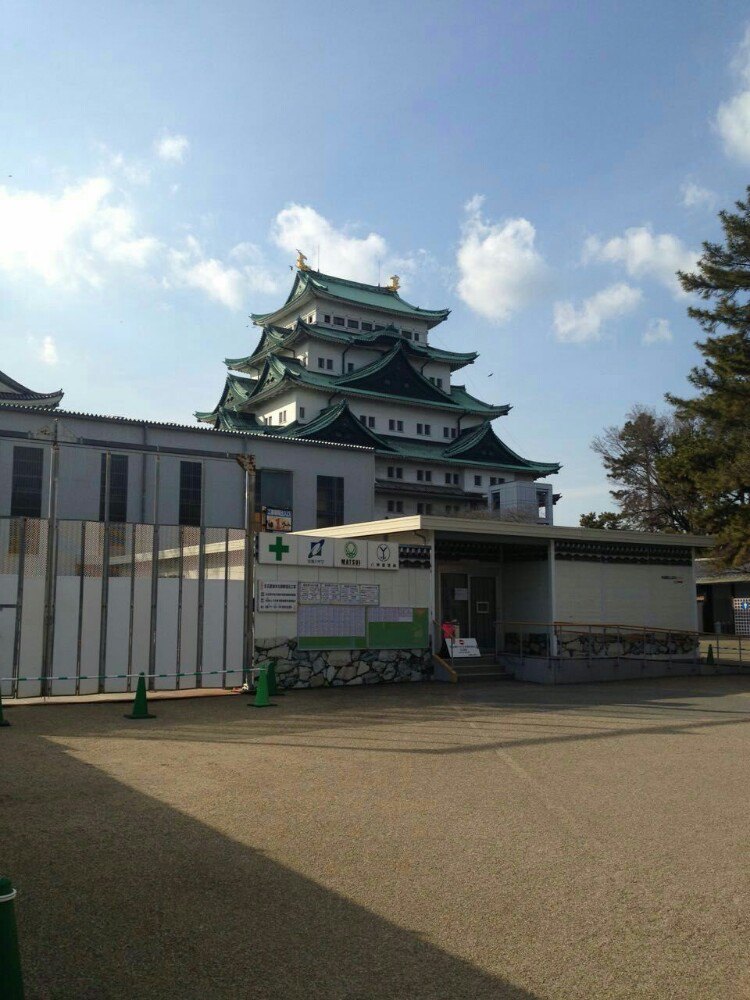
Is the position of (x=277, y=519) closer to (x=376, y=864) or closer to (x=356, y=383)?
(x=356, y=383)

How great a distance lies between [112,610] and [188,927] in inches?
460

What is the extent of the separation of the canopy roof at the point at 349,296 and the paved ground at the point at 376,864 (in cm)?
4579

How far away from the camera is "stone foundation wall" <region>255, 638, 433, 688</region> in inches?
721

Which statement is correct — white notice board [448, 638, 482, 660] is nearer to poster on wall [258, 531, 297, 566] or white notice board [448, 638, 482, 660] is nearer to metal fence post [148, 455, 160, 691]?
poster on wall [258, 531, 297, 566]

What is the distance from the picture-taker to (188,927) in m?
4.82

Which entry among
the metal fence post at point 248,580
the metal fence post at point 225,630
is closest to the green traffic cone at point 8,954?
the metal fence post at point 225,630

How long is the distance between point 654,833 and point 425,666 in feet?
45.0

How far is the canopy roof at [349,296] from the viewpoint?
55.0 meters

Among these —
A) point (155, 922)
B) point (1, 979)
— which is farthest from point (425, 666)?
point (1, 979)

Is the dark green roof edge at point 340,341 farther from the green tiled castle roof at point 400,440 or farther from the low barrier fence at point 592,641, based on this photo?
the low barrier fence at point 592,641

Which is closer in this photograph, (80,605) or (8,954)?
(8,954)

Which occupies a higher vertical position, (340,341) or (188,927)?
(340,341)

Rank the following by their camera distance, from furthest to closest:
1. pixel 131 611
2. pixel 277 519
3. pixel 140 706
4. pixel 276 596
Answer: pixel 277 519
pixel 276 596
pixel 131 611
pixel 140 706

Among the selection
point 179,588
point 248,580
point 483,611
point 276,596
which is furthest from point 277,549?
point 483,611
